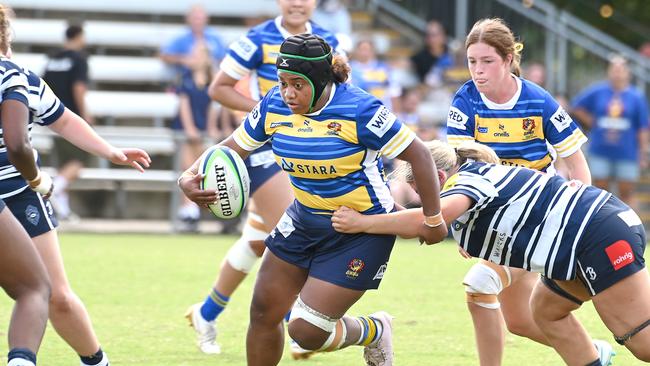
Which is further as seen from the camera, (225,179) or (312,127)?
(225,179)

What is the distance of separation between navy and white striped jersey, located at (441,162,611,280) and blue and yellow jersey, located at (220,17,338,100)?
7.79ft

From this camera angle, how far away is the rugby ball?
5.72 m

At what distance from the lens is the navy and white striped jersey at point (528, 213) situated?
5379 mm

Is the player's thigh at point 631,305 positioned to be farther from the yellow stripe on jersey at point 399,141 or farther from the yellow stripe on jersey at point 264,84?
the yellow stripe on jersey at point 264,84

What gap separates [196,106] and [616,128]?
534cm

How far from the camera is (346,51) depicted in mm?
7684

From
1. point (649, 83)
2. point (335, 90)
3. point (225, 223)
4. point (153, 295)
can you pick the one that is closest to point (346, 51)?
point (335, 90)

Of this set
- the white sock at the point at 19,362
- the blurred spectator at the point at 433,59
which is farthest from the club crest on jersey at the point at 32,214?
the blurred spectator at the point at 433,59

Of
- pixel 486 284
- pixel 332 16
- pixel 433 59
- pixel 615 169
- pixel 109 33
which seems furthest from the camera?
pixel 109 33

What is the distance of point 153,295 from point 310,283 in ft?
13.6

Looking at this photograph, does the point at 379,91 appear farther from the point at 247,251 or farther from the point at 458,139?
the point at 458,139

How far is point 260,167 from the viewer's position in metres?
7.43

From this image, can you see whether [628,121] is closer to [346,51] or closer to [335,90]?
[346,51]

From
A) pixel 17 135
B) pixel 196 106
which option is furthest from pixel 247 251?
pixel 196 106
